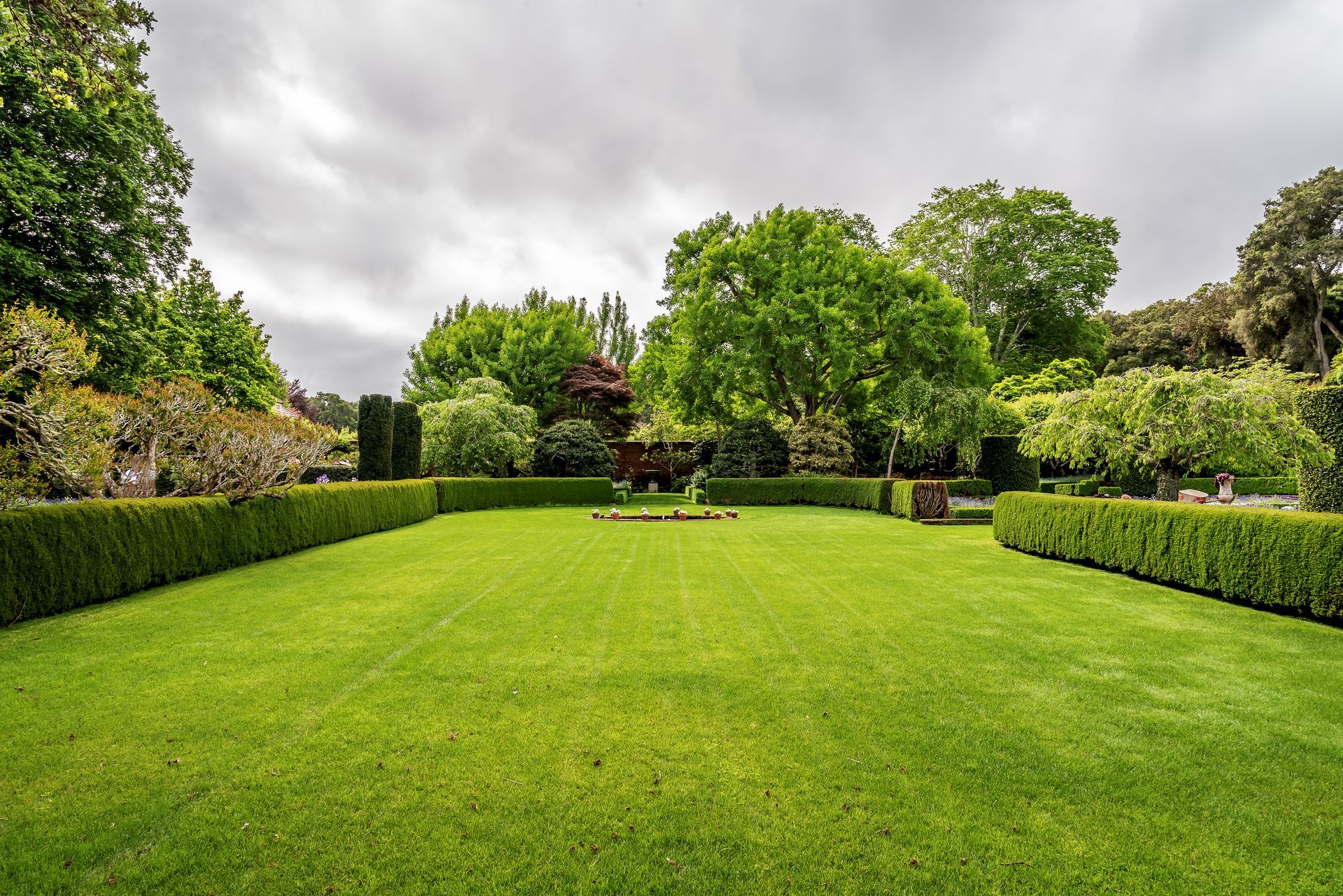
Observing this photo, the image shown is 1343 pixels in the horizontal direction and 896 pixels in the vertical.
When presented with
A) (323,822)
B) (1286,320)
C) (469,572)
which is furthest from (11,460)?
(1286,320)

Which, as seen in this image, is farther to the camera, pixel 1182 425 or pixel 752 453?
pixel 752 453

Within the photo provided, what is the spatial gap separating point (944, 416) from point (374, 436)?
18.1m

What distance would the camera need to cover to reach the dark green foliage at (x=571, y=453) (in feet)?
79.0

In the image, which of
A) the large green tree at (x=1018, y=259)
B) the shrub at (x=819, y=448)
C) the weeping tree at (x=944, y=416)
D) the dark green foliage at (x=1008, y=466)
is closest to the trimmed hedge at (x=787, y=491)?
the shrub at (x=819, y=448)

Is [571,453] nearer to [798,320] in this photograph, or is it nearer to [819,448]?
[819,448]

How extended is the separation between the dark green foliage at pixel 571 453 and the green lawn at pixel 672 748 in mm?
18203

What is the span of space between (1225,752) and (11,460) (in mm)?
10605

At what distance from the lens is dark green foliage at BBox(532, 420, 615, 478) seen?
24075 mm

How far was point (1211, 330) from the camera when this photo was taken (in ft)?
95.2

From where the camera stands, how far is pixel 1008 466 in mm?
18156

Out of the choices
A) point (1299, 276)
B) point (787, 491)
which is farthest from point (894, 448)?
point (1299, 276)

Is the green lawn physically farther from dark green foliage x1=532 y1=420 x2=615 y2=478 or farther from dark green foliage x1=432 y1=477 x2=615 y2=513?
dark green foliage x1=532 y1=420 x2=615 y2=478

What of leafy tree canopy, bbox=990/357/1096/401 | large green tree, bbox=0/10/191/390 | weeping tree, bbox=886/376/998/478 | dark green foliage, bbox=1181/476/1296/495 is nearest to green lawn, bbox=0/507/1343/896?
large green tree, bbox=0/10/191/390

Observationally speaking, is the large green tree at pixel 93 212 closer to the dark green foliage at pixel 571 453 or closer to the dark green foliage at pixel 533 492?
the dark green foliage at pixel 533 492
